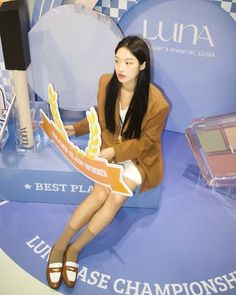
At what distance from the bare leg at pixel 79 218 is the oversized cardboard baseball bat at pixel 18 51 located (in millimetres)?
528

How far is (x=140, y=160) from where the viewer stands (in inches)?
76.2

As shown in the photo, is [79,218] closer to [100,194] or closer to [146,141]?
Answer: [100,194]

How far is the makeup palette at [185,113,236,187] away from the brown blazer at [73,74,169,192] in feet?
1.39

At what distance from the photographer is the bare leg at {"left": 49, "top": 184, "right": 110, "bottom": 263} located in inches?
74.0

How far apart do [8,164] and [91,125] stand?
25.2 inches

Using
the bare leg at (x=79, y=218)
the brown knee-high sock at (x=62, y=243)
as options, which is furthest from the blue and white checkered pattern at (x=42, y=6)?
the brown knee-high sock at (x=62, y=243)

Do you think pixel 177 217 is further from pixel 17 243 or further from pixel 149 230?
pixel 17 243

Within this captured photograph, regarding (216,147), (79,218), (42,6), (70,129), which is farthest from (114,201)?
(42,6)

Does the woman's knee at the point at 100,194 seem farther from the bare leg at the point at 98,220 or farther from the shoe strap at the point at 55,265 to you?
the shoe strap at the point at 55,265

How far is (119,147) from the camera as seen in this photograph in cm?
184

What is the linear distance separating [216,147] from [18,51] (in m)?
1.18

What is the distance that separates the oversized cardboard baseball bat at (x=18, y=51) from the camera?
1.85 m

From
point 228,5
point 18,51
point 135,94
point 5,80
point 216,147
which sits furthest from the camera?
point 5,80

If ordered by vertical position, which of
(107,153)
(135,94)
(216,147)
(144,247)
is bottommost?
(144,247)
